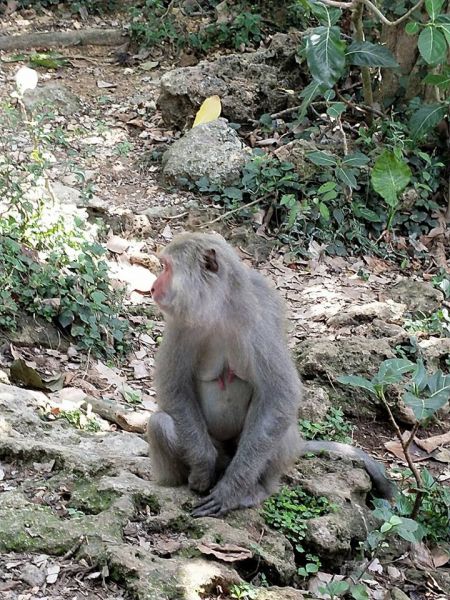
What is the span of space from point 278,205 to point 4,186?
289cm

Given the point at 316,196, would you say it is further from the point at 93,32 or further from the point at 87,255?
the point at 93,32

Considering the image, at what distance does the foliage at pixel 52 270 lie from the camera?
622 centimetres

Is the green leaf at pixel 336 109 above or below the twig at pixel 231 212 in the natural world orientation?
above

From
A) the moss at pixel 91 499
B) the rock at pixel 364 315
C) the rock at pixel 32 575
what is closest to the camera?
the rock at pixel 32 575

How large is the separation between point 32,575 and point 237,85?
7074 mm

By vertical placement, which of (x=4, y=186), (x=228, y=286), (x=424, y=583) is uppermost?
(x=228, y=286)

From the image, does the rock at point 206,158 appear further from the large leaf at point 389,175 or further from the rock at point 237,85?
the large leaf at point 389,175

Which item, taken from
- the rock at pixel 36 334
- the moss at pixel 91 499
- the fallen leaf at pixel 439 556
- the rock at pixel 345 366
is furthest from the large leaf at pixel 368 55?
the moss at pixel 91 499

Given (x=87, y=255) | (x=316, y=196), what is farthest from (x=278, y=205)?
(x=87, y=255)

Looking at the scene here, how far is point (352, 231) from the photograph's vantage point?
349 inches

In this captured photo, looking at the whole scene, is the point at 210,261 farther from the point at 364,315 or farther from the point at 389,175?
the point at 389,175

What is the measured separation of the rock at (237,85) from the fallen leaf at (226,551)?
6.49 m

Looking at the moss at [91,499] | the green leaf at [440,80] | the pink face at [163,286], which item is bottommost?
the moss at [91,499]

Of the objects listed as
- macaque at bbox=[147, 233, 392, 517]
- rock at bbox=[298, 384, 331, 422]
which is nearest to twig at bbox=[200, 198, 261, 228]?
rock at bbox=[298, 384, 331, 422]
